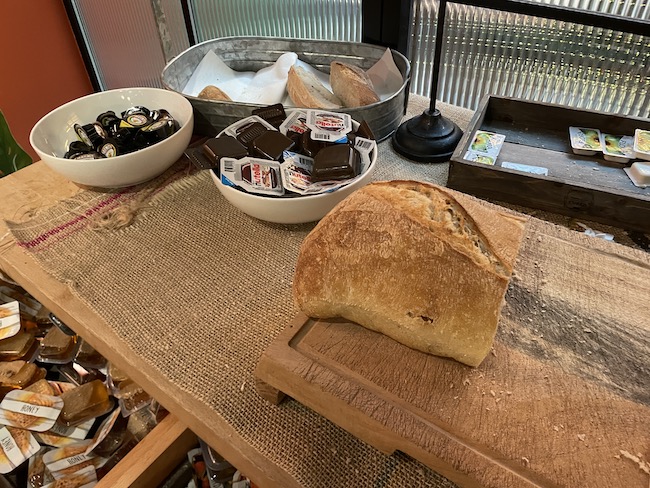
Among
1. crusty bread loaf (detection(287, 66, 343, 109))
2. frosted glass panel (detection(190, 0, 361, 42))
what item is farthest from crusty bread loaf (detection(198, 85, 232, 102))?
frosted glass panel (detection(190, 0, 361, 42))

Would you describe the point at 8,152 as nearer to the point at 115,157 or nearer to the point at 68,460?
the point at 115,157

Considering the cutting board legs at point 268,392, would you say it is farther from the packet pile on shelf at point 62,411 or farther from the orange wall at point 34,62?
the orange wall at point 34,62

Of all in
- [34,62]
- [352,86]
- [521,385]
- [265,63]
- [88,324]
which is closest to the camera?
[521,385]

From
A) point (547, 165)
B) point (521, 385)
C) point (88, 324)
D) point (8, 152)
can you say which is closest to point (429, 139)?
point (547, 165)

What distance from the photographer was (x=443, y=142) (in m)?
1.12

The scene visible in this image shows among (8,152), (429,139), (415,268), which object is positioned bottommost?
(8,152)

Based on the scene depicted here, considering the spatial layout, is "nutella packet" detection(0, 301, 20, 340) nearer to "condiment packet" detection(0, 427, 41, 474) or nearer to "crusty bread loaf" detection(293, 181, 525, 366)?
"condiment packet" detection(0, 427, 41, 474)

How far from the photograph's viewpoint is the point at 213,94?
1182 mm

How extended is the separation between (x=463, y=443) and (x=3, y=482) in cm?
90

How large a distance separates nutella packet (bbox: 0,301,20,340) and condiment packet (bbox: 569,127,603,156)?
1203mm

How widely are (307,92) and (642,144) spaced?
0.70m

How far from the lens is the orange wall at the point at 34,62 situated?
195 cm

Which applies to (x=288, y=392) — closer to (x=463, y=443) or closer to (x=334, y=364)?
(x=334, y=364)

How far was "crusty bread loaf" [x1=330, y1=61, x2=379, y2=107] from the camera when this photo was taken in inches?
44.9
